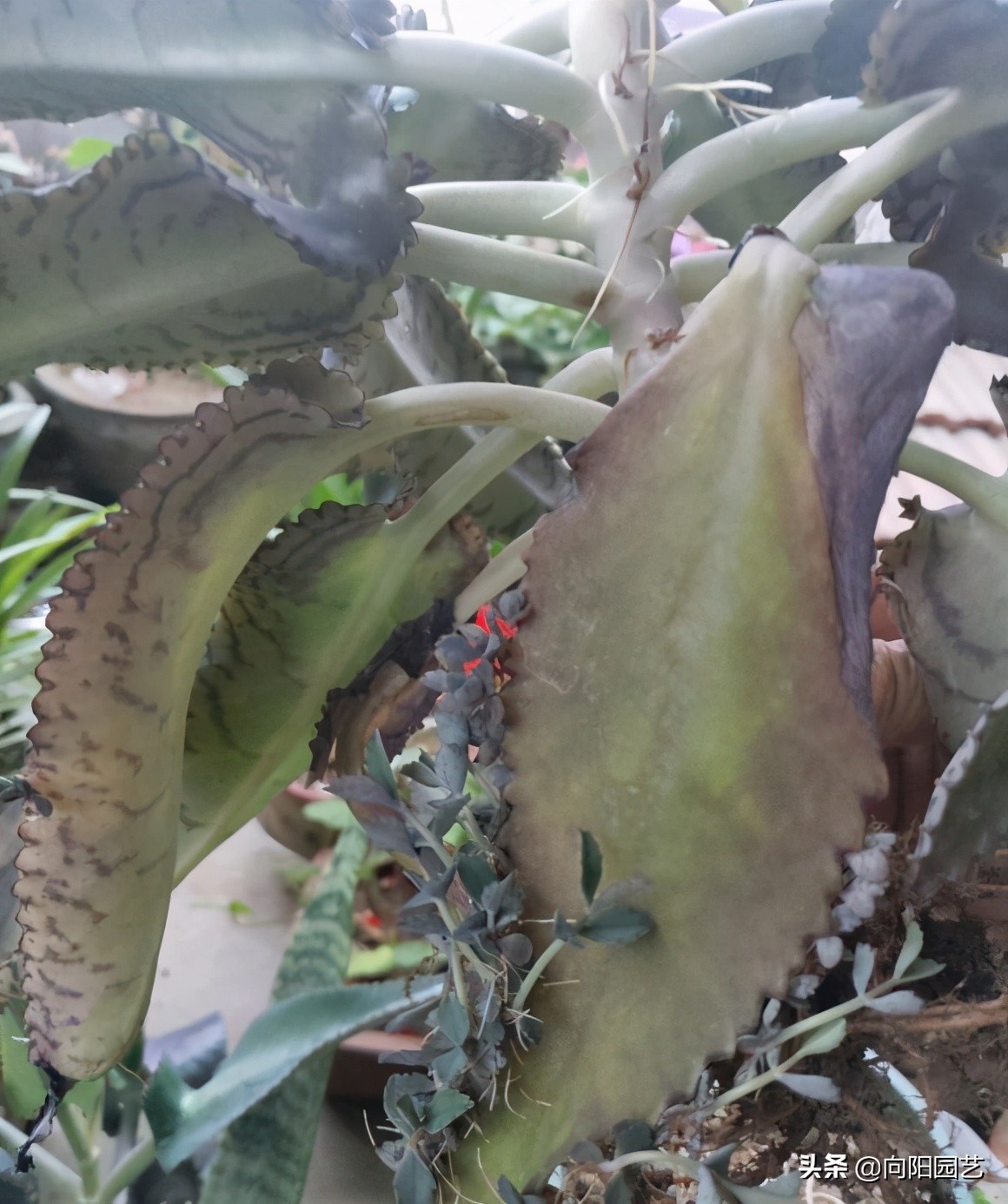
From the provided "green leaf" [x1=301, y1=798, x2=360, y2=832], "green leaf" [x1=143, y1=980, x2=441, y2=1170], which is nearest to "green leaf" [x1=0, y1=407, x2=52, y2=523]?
"green leaf" [x1=301, y1=798, x2=360, y2=832]

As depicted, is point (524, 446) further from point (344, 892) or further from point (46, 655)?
point (344, 892)

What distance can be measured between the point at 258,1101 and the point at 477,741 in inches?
10.4

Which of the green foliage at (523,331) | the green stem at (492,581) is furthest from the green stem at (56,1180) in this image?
the green foliage at (523,331)

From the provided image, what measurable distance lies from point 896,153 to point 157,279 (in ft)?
Result: 0.88

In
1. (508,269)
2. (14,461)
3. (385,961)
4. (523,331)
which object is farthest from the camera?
(523,331)

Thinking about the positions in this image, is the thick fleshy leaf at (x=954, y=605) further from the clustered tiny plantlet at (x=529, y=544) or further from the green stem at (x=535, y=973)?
the green stem at (x=535, y=973)

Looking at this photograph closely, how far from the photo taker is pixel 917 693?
423 mm

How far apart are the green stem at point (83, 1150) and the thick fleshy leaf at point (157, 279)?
428mm

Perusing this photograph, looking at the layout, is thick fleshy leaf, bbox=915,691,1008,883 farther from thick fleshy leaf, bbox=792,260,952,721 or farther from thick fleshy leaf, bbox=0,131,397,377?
thick fleshy leaf, bbox=0,131,397,377

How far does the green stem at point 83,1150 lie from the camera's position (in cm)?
53

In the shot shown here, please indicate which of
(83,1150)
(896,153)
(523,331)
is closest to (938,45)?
(896,153)

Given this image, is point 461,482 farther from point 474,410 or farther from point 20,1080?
point 20,1080

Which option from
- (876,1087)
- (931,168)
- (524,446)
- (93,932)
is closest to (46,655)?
(93,932)

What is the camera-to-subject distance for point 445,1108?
0.29 metres
